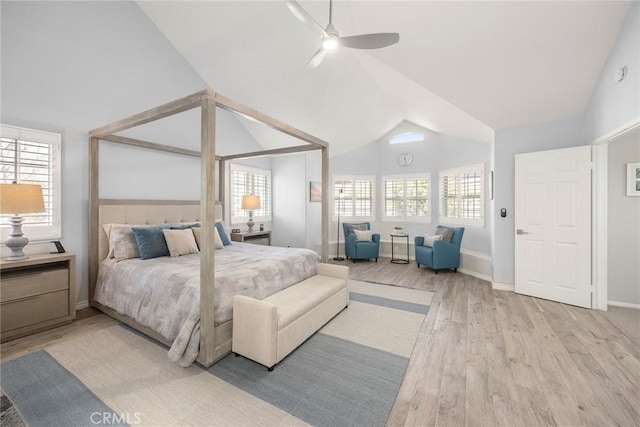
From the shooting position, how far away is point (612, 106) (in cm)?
290

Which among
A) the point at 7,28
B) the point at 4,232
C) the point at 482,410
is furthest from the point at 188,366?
the point at 7,28

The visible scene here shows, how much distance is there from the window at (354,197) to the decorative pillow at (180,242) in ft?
12.6

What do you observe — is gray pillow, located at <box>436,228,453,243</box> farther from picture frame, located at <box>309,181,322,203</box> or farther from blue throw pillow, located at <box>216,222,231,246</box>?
blue throw pillow, located at <box>216,222,231,246</box>

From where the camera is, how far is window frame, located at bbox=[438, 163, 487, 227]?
207 inches

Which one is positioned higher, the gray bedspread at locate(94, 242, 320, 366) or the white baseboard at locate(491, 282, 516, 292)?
the gray bedspread at locate(94, 242, 320, 366)

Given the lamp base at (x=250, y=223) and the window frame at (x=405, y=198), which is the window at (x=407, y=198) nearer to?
the window frame at (x=405, y=198)

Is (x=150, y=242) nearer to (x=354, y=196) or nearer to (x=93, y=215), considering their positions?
(x=93, y=215)

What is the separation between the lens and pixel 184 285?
7.49ft

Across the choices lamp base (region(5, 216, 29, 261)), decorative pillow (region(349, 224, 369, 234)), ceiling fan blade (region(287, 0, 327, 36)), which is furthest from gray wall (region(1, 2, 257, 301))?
decorative pillow (region(349, 224, 369, 234))

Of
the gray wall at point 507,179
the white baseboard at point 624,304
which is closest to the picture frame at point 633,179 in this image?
the gray wall at point 507,179

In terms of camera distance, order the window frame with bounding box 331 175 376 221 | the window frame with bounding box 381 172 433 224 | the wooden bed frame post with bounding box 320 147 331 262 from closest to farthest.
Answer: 1. the wooden bed frame post with bounding box 320 147 331 262
2. the window frame with bounding box 381 172 433 224
3. the window frame with bounding box 331 175 376 221

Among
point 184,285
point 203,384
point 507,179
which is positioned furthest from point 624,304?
point 184,285

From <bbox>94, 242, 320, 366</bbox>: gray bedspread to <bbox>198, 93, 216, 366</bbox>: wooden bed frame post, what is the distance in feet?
0.32

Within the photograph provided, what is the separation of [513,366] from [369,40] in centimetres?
316
